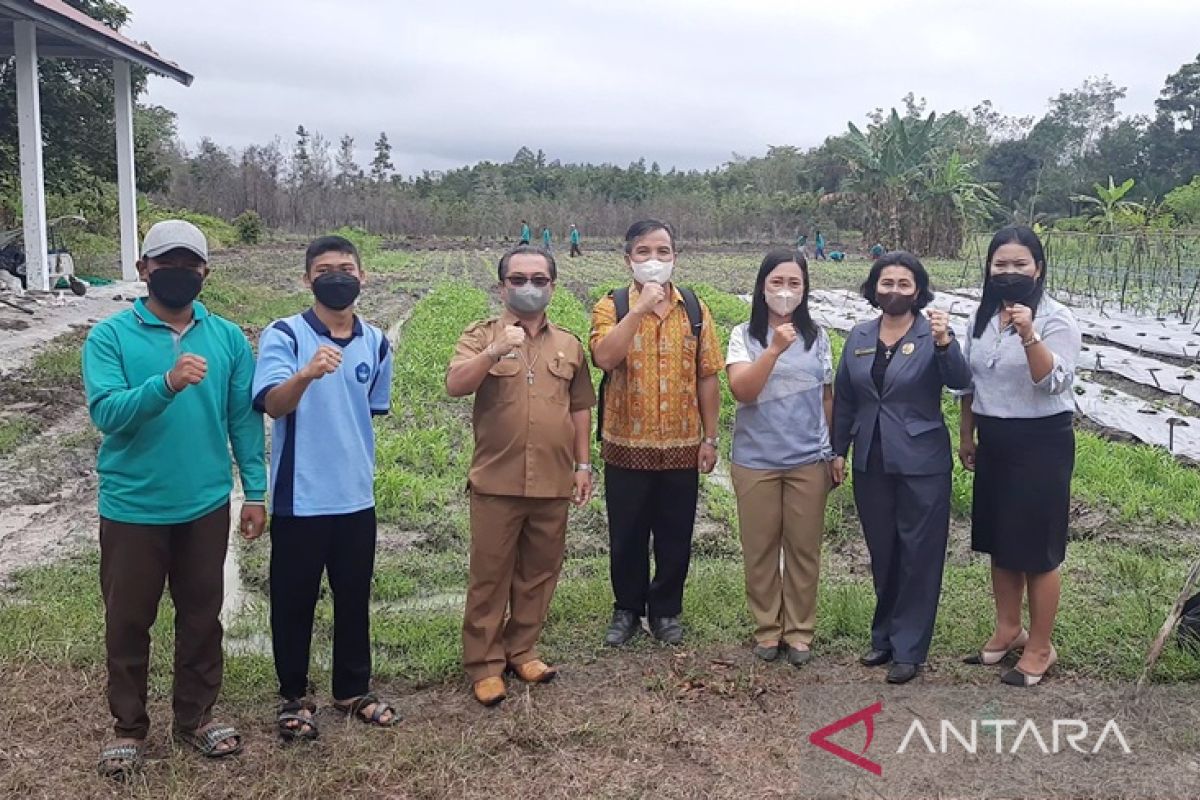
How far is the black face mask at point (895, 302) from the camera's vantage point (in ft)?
11.5

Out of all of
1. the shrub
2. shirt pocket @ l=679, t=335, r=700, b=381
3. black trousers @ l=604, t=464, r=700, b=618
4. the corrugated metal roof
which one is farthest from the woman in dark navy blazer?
the shrub

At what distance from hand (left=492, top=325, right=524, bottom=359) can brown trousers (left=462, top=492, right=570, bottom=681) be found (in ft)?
1.85

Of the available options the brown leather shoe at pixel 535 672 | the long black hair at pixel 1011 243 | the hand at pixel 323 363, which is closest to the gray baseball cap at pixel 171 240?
the hand at pixel 323 363

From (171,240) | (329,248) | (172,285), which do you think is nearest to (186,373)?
(172,285)

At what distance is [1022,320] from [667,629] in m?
1.80

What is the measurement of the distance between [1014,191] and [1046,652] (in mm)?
48837

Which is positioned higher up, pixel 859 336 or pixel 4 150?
pixel 4 150

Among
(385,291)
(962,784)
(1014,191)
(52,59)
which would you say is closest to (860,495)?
(962,784)

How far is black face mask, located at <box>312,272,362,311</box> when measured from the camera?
308 centimetres

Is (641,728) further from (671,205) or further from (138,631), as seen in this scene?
(671,205)

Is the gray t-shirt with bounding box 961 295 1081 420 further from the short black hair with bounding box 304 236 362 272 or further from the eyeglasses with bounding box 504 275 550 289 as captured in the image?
the short black hair with bounding box 304 236 362 272

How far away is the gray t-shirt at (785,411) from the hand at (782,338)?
17 centimetres

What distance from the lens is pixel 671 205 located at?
4747cm

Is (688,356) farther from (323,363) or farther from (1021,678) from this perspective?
(1021,678)
